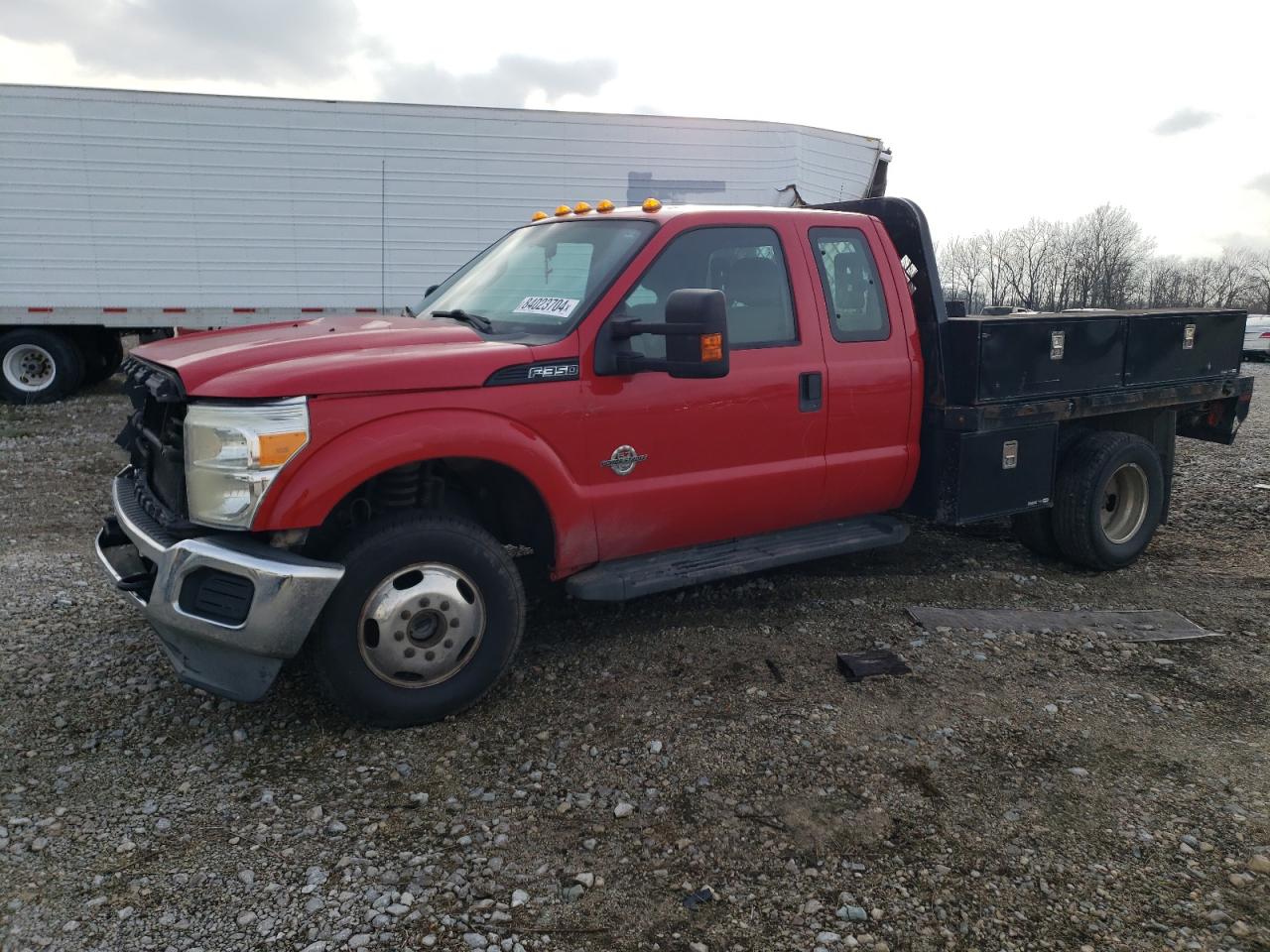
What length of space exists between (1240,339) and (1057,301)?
38.0m

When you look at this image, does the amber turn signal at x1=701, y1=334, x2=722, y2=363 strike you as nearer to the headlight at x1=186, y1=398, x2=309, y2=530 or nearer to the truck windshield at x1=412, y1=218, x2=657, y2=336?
the truck windshield at x1=412, y1=218, x2=657, y2=336

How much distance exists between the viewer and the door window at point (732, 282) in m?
4.21

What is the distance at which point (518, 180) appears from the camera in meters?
13.0

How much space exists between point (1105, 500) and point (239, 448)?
4.87m

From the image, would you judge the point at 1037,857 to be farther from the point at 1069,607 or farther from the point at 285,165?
the point at 285,165

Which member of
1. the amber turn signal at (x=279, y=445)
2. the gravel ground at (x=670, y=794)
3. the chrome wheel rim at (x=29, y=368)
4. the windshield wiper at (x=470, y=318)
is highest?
the windshield wiper at (x=470, y=318)

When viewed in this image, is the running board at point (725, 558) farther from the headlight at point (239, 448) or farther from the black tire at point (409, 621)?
the headlight at point (239, 448)

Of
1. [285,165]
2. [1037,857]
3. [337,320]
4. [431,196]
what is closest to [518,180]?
[431,196]

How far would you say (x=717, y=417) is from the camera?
A: 168 inches

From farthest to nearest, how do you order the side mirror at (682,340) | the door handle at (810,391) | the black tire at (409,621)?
the door handle at (810,391), the side mirror at (682,340), the black tire at (409,621)

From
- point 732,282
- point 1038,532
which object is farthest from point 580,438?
point 1038,532

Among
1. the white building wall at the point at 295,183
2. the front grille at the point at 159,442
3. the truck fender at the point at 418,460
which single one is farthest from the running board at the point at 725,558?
the white building wall at the point at 295,183

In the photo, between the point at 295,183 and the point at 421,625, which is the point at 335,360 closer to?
the point at 421,625

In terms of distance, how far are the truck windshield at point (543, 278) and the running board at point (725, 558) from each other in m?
1.05
